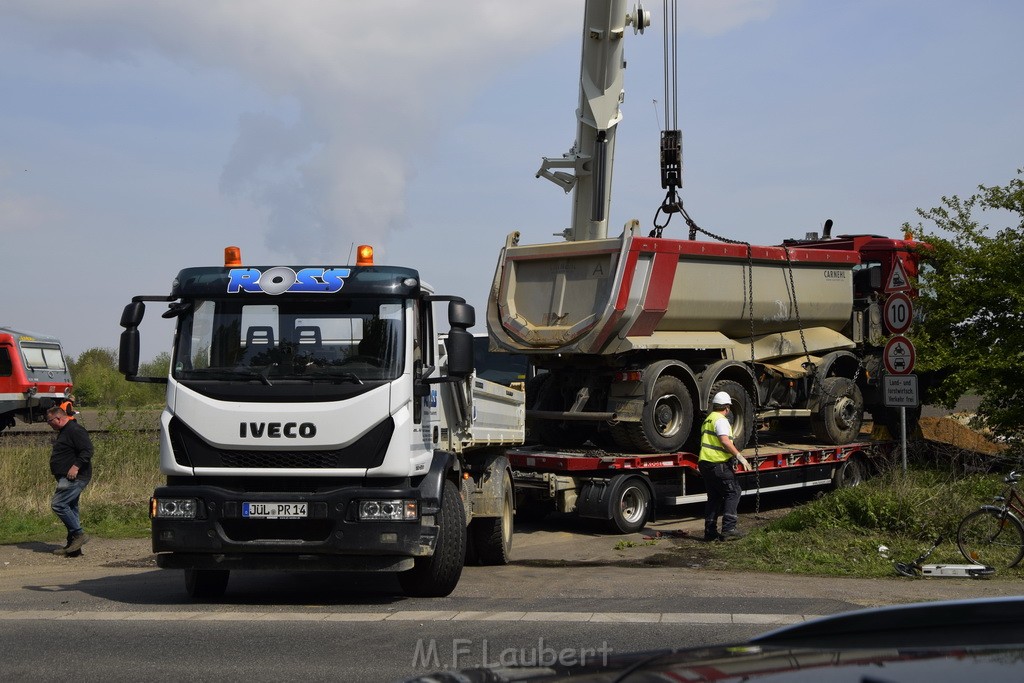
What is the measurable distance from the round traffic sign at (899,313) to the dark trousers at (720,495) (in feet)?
8.46

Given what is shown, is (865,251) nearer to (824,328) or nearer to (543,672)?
(824,328)

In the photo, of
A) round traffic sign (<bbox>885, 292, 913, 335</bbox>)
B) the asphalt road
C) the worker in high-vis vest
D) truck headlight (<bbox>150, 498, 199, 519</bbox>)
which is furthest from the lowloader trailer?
truck headlight (<bbox>150, 498, 199, 519</bbox>)

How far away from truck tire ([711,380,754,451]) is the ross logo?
289 inches

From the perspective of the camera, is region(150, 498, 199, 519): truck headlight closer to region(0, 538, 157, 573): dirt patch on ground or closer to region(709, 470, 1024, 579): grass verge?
region(0, 538, 157, 573): dirt patch on ground

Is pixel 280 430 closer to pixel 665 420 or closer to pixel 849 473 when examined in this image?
pixel 665 420

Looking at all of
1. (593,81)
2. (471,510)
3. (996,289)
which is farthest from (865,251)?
(471,510)

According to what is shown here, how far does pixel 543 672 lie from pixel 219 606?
6.16 m

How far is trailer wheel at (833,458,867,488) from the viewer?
1605 cm

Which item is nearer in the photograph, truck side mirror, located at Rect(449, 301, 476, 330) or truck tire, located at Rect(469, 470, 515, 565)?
truck side mirror, located at Rect(449, 301, 476, 330)

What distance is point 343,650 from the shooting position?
669cm

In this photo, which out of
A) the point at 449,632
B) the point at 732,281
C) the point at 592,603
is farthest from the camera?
the point at 732,281

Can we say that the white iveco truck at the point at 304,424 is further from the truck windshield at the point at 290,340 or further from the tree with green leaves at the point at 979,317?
the tree with green leaves at the point at 979,317

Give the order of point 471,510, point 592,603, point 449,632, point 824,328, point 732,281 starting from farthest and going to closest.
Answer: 1. point 824,328
2. point 732,281
3. point 471,510
4. point 592,603
5. point 449,632

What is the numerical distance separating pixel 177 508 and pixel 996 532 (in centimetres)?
751
